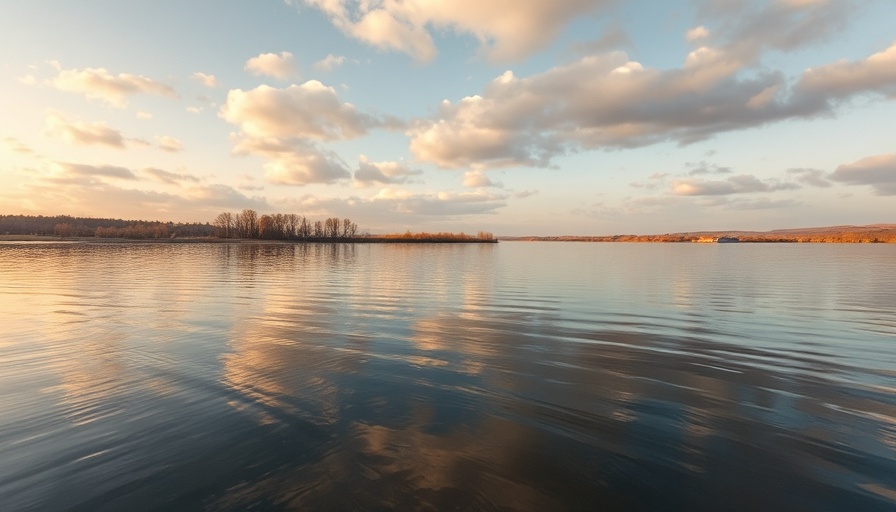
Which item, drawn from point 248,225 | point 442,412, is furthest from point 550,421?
point 248,225

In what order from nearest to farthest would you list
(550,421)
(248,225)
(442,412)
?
(550,421) < (442,412) < (248,225)

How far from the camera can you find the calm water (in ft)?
18.0

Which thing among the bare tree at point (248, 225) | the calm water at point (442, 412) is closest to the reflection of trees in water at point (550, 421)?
the calm water at point (442, 412)

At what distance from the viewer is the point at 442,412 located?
26.2ft

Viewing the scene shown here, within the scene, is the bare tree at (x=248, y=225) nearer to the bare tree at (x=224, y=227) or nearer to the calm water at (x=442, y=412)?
the bare tree at (x=224, y=227)

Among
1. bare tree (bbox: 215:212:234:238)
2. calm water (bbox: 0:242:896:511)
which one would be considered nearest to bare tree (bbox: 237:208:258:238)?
bare tree (bbox: 215:212:234:238)

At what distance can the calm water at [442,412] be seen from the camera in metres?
5.47

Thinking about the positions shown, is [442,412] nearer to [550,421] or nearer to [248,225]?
[550,421]

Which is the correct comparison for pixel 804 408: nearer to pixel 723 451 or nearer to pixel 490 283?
pixel 723 451

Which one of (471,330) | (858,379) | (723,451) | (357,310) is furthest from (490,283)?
(723,451)

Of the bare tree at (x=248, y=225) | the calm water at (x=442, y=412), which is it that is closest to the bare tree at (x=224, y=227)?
the bare tree at (x=248, y=225)

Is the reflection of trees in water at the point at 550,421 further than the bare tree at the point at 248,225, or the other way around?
the bare tree at the point at 248,225

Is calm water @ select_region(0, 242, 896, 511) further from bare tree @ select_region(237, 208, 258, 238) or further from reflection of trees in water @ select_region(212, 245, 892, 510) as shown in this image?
bare tree @ select_region(237, 208, 258, 238)

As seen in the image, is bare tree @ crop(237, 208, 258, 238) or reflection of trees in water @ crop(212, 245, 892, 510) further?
bare tree @ crop(237, 208, 258, 238)
